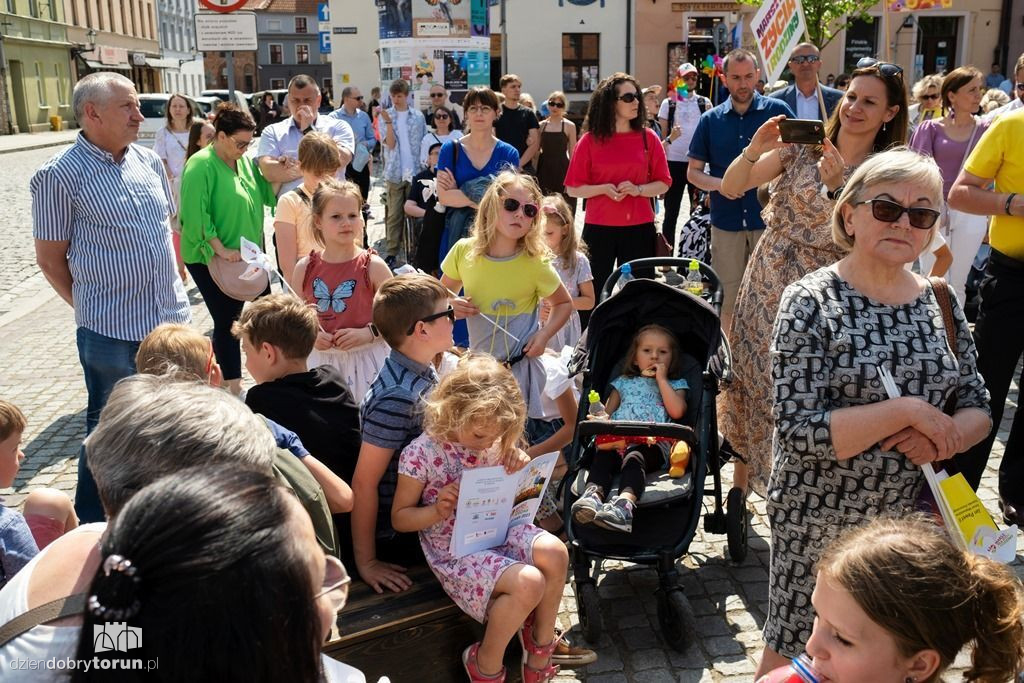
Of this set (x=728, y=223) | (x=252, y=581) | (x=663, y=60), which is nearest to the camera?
(x=252, y=581)

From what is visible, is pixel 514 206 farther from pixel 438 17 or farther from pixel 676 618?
pixel 438 17

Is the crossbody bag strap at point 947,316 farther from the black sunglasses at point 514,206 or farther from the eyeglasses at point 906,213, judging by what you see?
the black sunglasses at point 514,206

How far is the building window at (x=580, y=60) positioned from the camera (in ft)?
120

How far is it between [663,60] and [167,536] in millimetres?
37501

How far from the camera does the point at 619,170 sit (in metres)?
6.73

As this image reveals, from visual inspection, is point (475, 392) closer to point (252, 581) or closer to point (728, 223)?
point (252, 581)

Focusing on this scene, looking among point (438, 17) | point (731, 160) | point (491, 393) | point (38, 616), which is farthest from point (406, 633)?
point (438, 17)

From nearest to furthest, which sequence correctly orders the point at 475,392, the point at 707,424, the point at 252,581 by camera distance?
the point at 252,581
the point at 475,392
the point at 707,424

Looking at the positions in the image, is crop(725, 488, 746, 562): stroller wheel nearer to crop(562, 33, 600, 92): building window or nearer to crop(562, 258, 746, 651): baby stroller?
crop(562, 258, 746, 651): baby stroller

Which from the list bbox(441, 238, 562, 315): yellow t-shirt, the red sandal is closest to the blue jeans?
bbox(441, 238, 562, 315): yellow t-shirt

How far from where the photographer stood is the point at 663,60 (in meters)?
36.4

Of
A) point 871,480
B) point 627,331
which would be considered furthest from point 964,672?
point 627,331

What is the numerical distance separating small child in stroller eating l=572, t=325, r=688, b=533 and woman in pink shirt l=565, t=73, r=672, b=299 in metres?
2.51

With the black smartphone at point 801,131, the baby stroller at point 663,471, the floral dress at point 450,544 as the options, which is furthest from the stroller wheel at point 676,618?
the black smartphone at point 801,131
